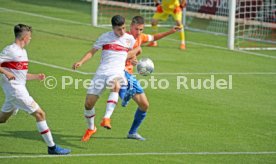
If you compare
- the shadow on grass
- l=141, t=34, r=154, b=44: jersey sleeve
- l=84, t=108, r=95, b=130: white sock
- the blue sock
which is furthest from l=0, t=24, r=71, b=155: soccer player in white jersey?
l=141, t=34, r=154, b=44: jersey sleeve

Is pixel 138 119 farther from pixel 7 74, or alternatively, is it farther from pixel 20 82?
pixel 7 74

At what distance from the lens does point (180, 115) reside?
15.9m

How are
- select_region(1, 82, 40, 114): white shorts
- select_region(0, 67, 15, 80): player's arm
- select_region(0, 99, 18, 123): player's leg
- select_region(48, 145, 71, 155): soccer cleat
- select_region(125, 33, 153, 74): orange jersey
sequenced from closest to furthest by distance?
select_region(0, 67, 15, 80): player's arm → select_region(1, 82, 40, 114): white shorts → select_region(48, 145, 71, 155): soccer cleat → select_region(0, 99, 18, 123): player's leg → select_region(125, 33, 153, 74): orange jersey

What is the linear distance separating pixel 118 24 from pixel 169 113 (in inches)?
129

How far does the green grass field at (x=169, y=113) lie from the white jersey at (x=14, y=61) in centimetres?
115

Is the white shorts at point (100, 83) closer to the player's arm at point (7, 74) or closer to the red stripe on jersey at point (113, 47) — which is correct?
Answer: the red stripe on jersey at point (113, 47)

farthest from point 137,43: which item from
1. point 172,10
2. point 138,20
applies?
point 172,10

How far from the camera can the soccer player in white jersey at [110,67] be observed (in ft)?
43.2

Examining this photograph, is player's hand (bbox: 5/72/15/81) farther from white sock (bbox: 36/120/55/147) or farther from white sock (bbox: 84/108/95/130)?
white sock (bbox: 84/108/95/130)

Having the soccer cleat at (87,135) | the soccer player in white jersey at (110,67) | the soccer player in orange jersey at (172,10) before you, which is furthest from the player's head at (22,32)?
the soccer player in orange jersey at (172,10)

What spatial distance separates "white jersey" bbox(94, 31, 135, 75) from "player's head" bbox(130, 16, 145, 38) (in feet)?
1.26

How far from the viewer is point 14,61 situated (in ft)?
40.5

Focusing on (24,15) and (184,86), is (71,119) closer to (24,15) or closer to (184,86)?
(184,86)

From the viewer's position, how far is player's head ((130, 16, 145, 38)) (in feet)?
45.0
